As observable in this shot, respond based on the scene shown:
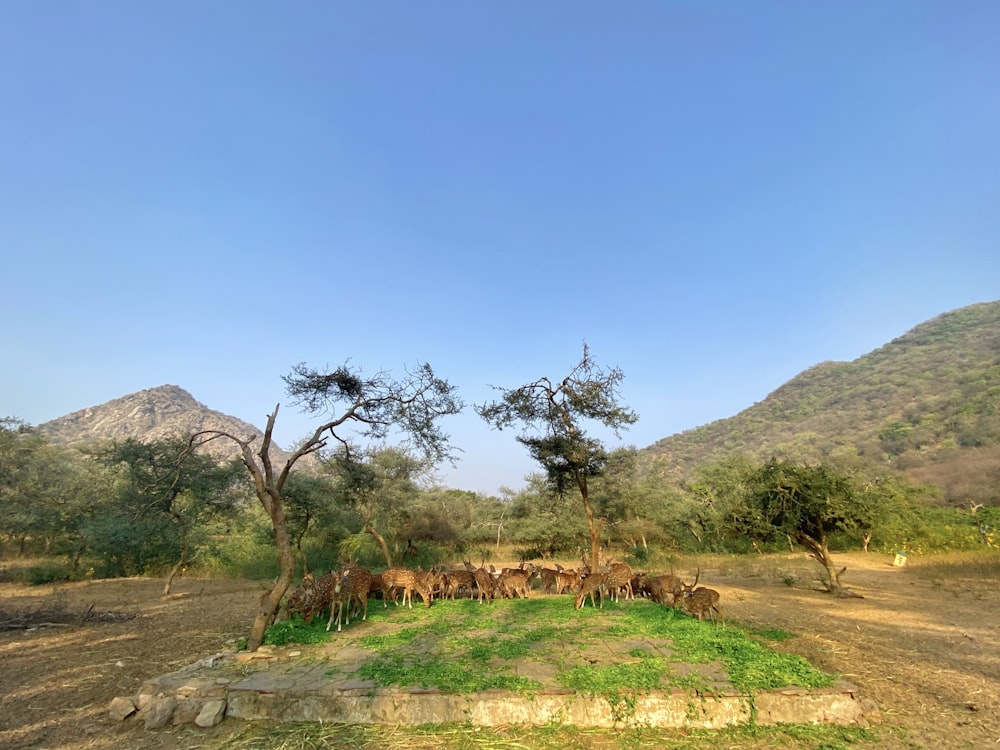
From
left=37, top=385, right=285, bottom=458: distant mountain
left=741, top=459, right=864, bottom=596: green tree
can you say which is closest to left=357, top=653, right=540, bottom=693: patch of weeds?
left=741, top=459, right=864, bottom=596: green tree

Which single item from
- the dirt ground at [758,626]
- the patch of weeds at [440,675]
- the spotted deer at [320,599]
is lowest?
the dirt ground at [758,626]

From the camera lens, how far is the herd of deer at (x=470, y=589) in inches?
343

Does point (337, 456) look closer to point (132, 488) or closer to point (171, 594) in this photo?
point (171, 594)

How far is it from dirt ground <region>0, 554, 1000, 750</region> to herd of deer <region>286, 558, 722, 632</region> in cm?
150

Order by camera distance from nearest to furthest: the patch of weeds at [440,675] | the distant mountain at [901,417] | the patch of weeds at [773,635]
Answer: the patch of weeds at [440,675] < the patch of weeds at [773,635] < the distant mountain at [901,417]

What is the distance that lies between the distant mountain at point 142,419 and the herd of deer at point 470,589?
60.0 meters

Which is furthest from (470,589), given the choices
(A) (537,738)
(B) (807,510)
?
(B) (807,510)

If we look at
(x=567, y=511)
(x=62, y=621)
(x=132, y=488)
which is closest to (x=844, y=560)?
(x=567, y=511)

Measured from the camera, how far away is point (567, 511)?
91.9 ft

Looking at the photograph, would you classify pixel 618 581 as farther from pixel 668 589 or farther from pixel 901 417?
pixel 901 417

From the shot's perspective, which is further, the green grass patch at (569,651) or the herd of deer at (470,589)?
the herd of deer at (470,589)

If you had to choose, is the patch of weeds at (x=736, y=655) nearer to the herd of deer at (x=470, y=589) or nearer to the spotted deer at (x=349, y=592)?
the herd of deer at (x=470, y=589)

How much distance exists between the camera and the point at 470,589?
12.5 metres

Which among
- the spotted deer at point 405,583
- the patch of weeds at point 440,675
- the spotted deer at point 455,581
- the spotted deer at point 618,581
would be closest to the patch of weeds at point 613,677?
the patch of weeds at point 440,675
